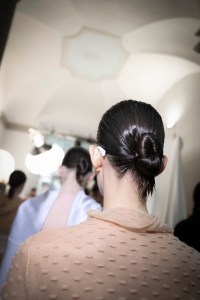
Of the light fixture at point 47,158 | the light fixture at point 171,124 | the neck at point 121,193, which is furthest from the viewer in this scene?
the light fixture at point 47,158

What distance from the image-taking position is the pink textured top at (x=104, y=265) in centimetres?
50

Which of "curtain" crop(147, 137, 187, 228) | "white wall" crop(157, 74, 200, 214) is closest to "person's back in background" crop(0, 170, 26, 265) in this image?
"curtain" crop(147, 137, 187, 228)

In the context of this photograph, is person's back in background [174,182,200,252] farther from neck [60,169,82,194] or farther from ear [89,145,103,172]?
ear [89,145,103,172]

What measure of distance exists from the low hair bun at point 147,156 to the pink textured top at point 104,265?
0.40 ft

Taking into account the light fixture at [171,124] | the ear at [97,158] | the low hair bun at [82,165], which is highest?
the light fixture at [171,124]

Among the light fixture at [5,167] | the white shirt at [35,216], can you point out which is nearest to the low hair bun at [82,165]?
the white shirt at [35,216]

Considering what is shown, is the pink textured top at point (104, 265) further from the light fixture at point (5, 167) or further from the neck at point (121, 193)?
the light fixture at point (5, 167)

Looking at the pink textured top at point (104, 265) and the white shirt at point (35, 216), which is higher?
the pink textured top at point (104, 265)

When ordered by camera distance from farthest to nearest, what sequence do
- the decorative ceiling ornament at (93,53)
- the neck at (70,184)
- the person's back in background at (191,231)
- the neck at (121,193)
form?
1. the decorative ceiling ornament at (93,53)
2. the neck at (70,184)
3. the person's back in background at (191,231)
4. the neck at (121,193)

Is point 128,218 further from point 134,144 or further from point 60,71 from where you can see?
point 60,71

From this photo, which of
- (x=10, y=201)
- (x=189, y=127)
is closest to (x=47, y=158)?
(x=10, y=201)

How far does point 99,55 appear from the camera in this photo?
11.5 feet

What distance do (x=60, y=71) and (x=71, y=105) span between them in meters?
0.72

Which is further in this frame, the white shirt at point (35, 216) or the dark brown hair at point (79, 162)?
the dark brown hair at point (79, 162)
